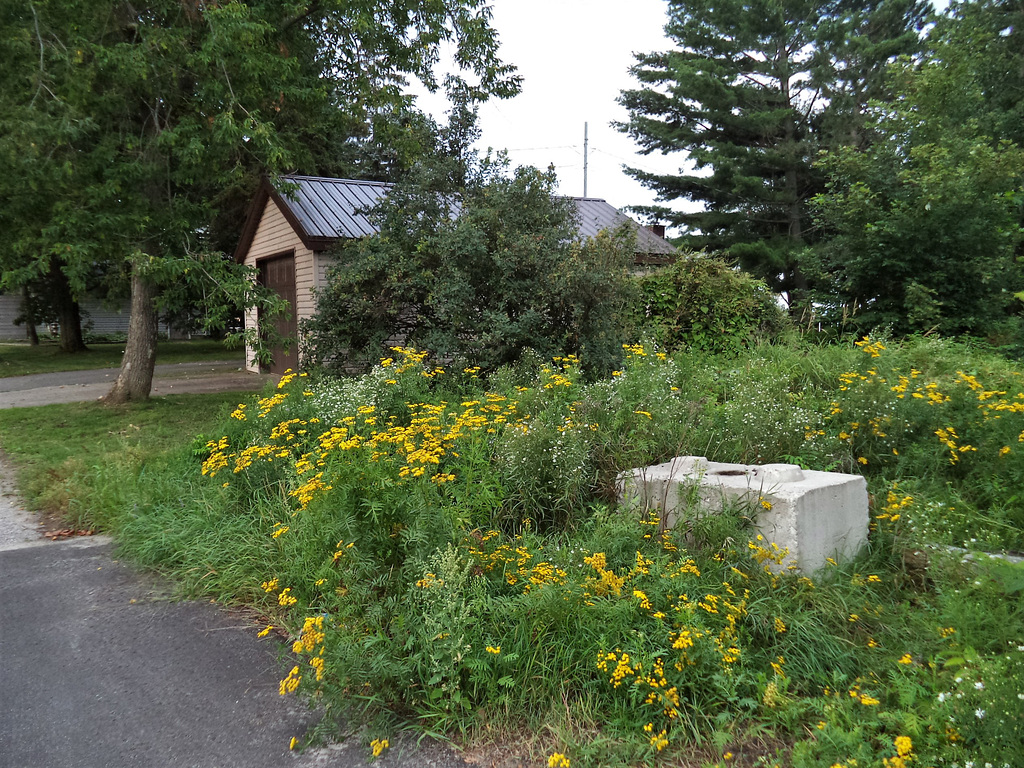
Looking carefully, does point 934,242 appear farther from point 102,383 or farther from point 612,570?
point 102,383

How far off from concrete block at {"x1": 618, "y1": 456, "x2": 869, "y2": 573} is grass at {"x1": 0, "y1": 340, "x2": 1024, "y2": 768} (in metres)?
0.11

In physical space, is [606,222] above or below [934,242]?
above

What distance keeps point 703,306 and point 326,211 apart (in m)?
7.36

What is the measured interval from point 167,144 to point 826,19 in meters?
20.6

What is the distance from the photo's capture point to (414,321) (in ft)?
28.8

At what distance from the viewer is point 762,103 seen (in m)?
21.9

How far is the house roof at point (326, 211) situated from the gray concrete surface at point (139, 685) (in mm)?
6979

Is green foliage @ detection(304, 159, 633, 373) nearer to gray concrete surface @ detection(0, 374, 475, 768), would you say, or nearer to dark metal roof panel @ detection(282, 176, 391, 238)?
dark metal roof panel @ detection(282, 176, 391, 238)

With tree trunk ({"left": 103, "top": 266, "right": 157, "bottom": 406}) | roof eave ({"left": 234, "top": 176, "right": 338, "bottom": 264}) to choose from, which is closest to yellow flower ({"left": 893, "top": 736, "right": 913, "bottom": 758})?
roof eave ({"left": 234, "top": 176, "right": 338, "bottom": 264})

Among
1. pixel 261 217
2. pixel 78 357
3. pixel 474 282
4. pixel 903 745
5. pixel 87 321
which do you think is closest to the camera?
pixel 903 745

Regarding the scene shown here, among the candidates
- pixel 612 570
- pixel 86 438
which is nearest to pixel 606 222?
pixel 86 438

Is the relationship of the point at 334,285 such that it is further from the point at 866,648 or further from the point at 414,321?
the point at 866,648

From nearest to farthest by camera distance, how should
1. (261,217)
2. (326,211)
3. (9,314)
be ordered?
(326,211), (261,217), (9,314)

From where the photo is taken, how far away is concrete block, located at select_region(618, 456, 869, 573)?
3.60 m
